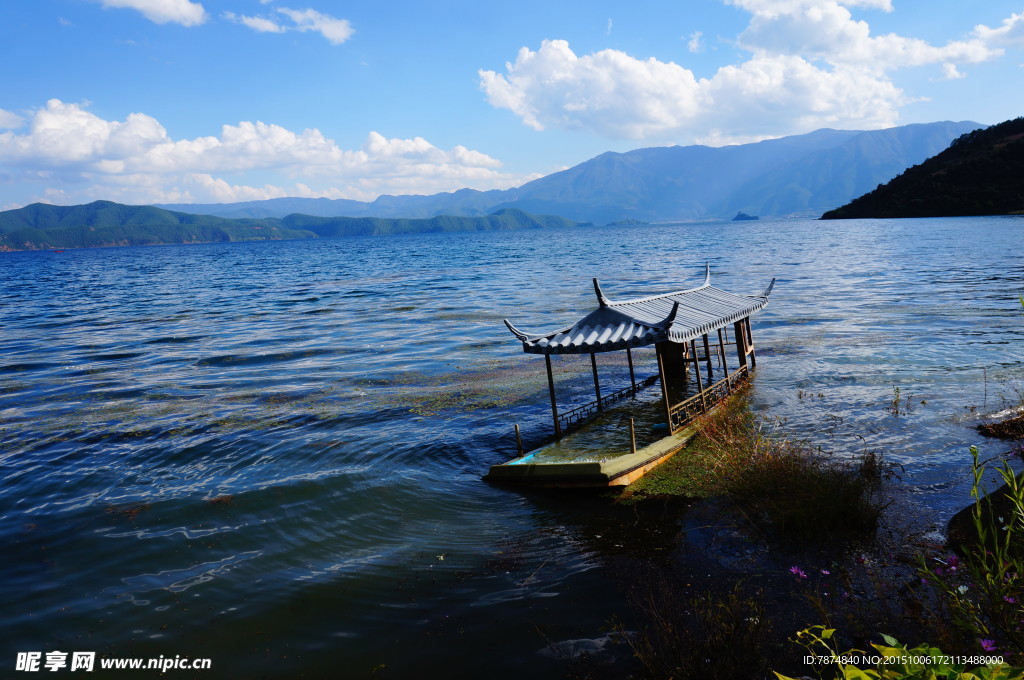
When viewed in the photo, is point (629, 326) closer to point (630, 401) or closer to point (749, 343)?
point (630, 401)

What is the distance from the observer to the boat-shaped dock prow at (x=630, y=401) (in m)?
13.9

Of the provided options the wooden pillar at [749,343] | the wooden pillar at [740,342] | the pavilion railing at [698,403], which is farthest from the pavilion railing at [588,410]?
the wooden pillar at [749,343]

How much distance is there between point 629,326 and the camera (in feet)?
52.1

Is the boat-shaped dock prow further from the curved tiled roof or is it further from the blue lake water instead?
the blue lake water

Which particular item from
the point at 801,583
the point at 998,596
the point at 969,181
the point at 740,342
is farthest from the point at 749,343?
the point at 969,181

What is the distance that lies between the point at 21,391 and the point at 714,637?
29.3 m

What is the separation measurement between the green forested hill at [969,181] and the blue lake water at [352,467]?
92124 millimetres

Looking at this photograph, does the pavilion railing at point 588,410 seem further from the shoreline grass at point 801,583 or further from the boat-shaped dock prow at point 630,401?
the shoreline grass at point 801,583

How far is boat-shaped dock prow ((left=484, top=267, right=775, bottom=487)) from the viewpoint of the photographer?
549 inches

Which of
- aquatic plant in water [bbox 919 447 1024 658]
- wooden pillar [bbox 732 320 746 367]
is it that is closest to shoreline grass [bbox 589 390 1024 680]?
aquatic plant in water [bbox 919 447 1024 658]

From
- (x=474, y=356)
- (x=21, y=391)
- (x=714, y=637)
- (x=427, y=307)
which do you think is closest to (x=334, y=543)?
(x=714, y=637)

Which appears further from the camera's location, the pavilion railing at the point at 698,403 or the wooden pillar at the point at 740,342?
the wooden pillar at the point at 740,342

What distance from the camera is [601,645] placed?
8539 mm

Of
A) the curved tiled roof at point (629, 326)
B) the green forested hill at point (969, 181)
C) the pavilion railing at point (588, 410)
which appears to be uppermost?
the green forested hill at point (969, 181)
